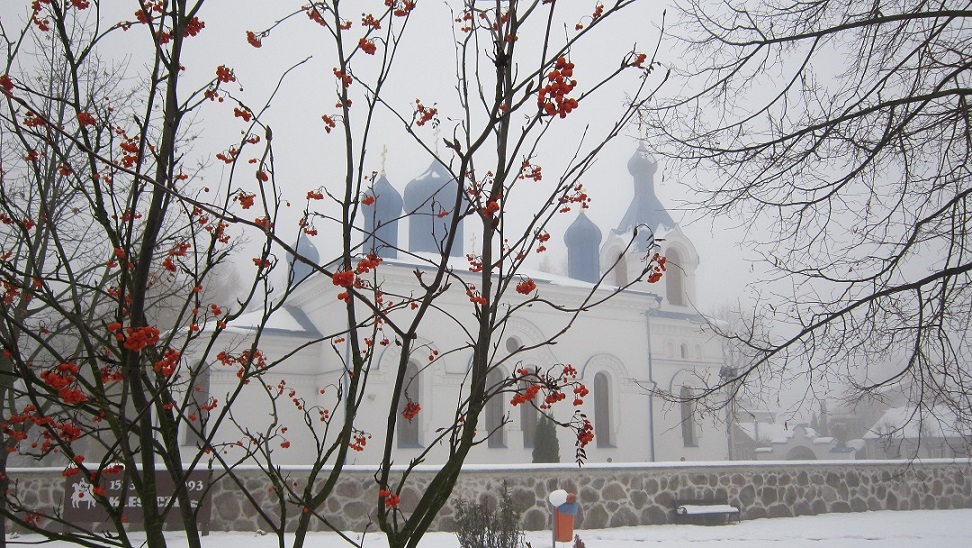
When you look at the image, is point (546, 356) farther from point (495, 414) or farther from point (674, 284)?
point (674, 284)

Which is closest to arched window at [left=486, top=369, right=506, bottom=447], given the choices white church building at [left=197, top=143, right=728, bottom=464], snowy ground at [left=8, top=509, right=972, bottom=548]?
white church building at [left=197, top=143, right=728, bottom=464]

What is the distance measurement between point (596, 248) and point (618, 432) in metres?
6.98

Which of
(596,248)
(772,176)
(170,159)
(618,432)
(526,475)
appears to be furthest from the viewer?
(596,248)

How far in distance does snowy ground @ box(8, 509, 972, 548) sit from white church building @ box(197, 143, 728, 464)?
16.9 ft

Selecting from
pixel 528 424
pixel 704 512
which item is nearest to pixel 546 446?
pixel 528 424

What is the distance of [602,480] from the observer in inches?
488

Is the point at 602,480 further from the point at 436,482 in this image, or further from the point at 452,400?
the point at 436,482

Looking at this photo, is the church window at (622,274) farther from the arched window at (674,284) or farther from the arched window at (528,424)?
the arched window at (528,424)

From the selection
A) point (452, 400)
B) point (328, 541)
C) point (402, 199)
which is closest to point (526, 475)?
point (328, 541)

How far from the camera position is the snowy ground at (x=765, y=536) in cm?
1011

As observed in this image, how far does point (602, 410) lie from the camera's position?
2022cm

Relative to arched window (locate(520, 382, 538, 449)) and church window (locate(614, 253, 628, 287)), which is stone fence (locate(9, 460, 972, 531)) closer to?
arched window (locate(520, 382, 538, 449))

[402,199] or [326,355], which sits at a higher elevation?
[402,199]

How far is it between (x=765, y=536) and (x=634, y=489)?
2236 mm
